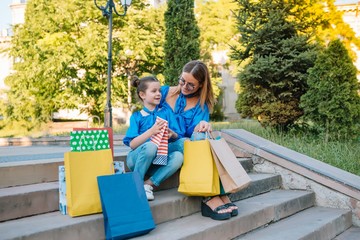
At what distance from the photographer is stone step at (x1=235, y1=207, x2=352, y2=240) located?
346cm

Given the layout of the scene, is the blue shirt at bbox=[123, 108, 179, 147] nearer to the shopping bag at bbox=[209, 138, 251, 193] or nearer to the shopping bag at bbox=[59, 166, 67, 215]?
the shopping bag at bbox=[209, 138, 251, 193]

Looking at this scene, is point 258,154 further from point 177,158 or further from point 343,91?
point 343,91

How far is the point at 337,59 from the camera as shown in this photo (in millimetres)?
7332

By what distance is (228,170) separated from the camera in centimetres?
319

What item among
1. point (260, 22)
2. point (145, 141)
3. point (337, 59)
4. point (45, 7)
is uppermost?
point (45, 7)

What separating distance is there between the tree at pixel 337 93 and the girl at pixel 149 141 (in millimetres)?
4429

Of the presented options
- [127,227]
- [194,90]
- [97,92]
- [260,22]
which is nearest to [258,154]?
[194,90]

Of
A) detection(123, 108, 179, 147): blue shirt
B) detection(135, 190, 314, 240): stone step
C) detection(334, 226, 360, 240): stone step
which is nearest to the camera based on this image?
detection(135, 190, 314, 240): stone step

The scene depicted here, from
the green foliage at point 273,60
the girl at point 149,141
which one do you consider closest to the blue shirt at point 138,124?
the girl at point 149,141

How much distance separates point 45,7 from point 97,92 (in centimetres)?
426

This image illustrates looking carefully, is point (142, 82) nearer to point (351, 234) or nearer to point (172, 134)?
point (172, 134)

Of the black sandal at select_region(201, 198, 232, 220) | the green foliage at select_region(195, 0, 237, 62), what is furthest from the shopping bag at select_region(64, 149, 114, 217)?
the green foliage at select_region(195, 0, 237, 62)

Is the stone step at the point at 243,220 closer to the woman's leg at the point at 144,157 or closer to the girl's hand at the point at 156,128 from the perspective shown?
the woman's leg at the point at 144,157

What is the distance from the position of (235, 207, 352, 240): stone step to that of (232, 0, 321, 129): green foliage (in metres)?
4.30
